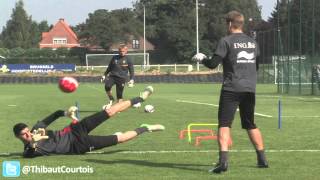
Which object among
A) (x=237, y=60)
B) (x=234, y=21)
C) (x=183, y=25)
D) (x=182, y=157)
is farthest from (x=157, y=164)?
(x=183, y=25)

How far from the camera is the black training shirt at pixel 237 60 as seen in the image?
8945 millimetres

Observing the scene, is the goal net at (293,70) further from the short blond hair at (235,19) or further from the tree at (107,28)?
the tree at (107,28)

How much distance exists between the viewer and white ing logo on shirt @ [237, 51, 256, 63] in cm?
901

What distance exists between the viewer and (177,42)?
121250 mm

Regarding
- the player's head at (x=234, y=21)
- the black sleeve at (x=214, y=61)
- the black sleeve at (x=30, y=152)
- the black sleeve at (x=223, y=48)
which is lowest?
the black sleeve at (x=30, y=152)

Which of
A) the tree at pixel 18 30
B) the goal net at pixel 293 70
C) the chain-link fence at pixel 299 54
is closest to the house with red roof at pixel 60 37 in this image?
the tree at pixel 18 30

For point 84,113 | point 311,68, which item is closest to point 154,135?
point 84,113

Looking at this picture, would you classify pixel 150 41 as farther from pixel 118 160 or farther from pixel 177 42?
pixel 118 160

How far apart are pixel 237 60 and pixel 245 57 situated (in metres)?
0.13

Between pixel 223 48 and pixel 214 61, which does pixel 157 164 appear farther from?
pixel 223 48

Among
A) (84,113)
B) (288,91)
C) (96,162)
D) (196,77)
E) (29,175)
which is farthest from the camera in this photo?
(196,77)

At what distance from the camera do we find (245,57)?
905 cm

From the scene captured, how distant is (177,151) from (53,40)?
14093 centimetres

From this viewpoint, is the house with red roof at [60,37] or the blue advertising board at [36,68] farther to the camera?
the house with red roof at [60,37]
